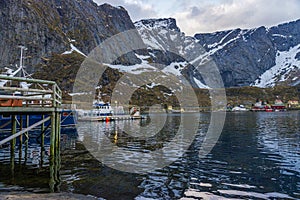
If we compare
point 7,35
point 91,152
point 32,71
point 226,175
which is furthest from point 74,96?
point 226,175

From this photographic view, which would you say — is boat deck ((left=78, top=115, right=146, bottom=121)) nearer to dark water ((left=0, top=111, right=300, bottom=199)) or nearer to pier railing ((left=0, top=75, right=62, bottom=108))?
dark water ((left=0, top=111, right=300, bottom=199))

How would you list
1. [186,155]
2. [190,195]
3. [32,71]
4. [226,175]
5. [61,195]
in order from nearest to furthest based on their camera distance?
[61,195] → [190,195] → [226,175] → [186,155] → [32,71]

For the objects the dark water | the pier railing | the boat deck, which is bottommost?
the dark water

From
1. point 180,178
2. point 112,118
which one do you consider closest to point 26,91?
point 180,178

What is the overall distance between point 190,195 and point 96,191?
501 centimetres

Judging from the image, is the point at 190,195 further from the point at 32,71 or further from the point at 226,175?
the point at 32,71

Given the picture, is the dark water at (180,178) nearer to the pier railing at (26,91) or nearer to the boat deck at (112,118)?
the pier railing at (26,91)

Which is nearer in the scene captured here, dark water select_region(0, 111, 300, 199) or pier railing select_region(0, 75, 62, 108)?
pier railing select_region(0, 75, 62, 108)

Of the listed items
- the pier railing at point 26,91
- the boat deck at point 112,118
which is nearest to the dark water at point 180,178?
the pier railing at point 26,91

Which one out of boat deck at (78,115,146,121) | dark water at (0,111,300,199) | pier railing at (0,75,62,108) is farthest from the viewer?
boat deck at (78,115,146,121)

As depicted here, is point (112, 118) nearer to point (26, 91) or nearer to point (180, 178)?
point (180, 178)

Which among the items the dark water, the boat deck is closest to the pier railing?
the dark water

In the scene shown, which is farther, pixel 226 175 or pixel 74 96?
pixel 74 96

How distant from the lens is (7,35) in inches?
7092
